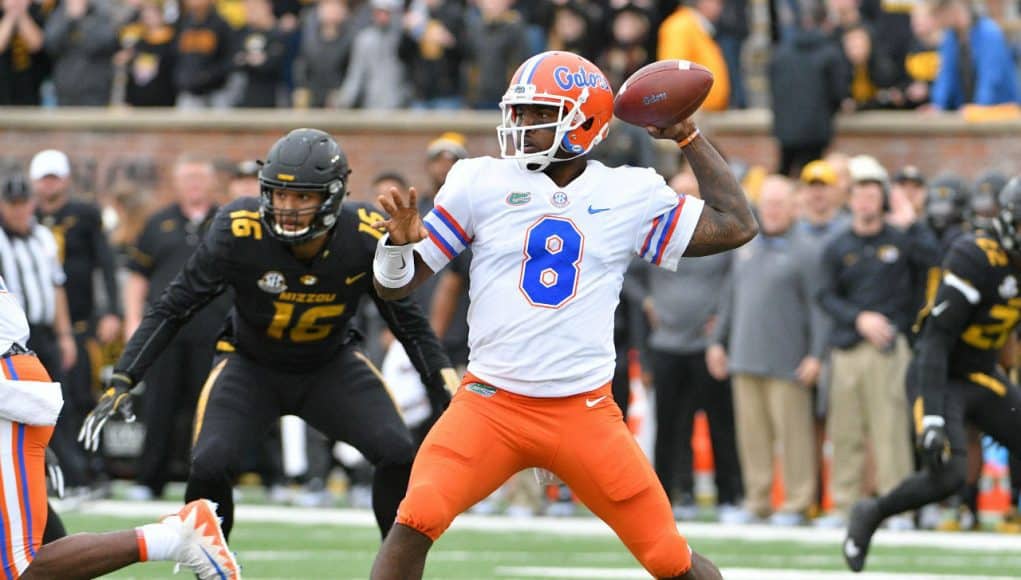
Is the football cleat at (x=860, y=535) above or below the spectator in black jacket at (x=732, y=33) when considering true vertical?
below

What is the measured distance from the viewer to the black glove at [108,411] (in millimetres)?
6625

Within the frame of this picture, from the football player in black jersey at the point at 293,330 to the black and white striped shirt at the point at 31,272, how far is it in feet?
13.8

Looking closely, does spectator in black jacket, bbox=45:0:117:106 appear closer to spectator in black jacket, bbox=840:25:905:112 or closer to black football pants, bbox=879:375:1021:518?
spectator in black jacket, bbox=840:25:905:112

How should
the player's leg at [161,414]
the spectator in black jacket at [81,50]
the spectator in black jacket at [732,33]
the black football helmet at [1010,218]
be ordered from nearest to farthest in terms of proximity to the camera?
the black football helmet at [1010,218]
the player's leg at [161,414]
the spectator in black jacket at [732,33]
the spectator in black jacket at [81,50]

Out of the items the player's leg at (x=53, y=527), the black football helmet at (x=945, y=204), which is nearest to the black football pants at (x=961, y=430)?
the black football helmet at (x=945, y=204)

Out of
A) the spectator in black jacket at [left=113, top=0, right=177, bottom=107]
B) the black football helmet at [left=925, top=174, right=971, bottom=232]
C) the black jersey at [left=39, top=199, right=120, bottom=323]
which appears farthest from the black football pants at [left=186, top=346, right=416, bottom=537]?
the spectator in black jacket at [left=113, top=0, right=177, bottom=107]

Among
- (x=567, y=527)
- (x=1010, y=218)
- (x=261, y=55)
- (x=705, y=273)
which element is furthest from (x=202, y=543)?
(x=261, y=55)

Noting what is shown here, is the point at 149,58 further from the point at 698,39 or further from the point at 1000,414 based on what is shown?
the point at 1000,414

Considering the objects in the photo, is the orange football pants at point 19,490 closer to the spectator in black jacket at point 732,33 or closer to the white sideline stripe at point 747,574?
the white sideline stripe at point 747,574

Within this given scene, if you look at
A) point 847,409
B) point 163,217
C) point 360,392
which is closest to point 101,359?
point 163,217

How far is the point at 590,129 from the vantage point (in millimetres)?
5910

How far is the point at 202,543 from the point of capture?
622 centimetres

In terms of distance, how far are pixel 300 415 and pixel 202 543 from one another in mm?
1054

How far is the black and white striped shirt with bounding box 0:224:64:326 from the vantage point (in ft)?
36.2
